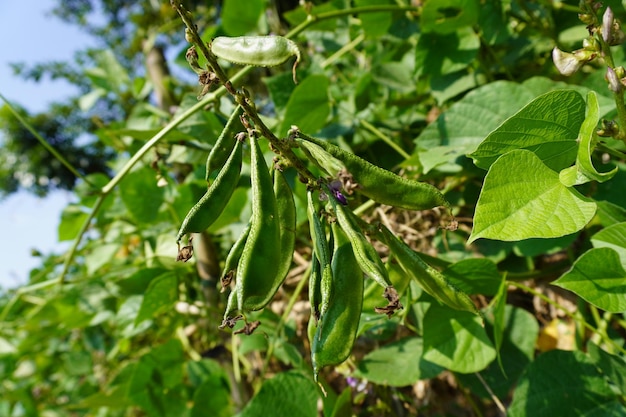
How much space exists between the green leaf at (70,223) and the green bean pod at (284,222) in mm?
973

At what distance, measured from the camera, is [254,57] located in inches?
14.6

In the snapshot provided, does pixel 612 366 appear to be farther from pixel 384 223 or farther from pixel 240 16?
pixel 240 16

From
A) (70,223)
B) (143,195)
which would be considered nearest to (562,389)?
(143,195)

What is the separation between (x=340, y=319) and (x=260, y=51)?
0.21 meters

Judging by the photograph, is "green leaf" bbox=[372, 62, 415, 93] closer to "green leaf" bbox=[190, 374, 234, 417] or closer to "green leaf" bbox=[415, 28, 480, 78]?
"green leaf" bbox=[415, 28, 480, 78]

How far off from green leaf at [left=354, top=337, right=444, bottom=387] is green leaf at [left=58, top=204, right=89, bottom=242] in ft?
2.76

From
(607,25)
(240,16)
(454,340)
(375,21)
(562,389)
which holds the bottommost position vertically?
(562,389)

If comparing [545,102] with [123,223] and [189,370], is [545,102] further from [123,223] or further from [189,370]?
[123,223]

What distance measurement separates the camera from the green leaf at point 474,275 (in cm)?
59

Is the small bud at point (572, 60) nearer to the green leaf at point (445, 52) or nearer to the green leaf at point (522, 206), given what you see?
the green leaf at point (522, 206)

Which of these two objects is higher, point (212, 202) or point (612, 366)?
point (212, 202)

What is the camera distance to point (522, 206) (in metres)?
0.41

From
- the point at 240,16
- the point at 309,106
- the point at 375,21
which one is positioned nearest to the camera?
the point at 309,106

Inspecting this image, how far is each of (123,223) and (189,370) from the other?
0.43 m
